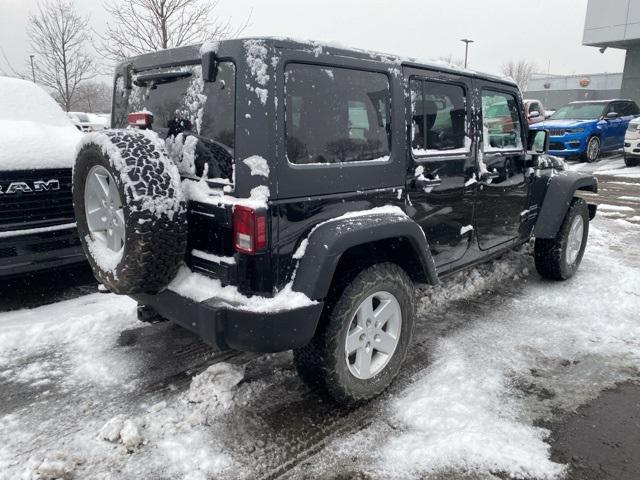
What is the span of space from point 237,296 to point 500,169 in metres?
2.57

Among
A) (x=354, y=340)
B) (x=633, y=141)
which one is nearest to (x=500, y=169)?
(x=354, y=340)

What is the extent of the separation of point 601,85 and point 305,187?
45842mm

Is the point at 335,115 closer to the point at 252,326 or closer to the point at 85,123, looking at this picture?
the point at 252,326

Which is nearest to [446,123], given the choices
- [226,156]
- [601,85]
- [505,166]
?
[505,166]

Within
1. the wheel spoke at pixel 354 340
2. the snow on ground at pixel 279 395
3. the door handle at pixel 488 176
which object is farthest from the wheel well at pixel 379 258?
the door handle at pixel 488 176

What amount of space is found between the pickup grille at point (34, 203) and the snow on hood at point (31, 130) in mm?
76

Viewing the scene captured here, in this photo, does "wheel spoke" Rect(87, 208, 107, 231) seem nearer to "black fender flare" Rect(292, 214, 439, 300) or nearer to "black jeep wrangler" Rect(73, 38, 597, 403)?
"black jeep wrangler" Rect(73, 38, 597, 403)

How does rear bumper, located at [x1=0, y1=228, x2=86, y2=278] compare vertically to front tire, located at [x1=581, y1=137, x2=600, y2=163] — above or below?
below

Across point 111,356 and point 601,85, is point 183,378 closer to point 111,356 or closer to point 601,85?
point 111,356

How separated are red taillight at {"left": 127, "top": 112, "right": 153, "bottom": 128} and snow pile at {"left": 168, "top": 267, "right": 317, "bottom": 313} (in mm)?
924

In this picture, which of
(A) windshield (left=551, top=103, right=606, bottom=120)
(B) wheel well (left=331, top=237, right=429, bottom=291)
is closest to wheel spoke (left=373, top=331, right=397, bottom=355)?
(B) wheel well (left=331, top=237, right=429, bottom=291)

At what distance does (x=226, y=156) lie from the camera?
2412mm

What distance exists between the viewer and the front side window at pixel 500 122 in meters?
3.83

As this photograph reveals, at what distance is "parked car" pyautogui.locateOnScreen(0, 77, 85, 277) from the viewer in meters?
4.03
